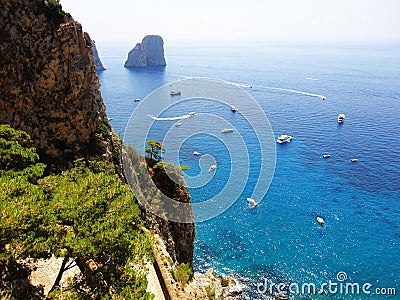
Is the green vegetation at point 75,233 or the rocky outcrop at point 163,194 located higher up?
the green vegetation at point 75,233

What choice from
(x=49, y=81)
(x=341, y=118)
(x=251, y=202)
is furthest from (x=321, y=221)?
(x=341, y=118)

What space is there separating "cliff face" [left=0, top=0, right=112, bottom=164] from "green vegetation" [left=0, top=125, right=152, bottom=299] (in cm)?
1067

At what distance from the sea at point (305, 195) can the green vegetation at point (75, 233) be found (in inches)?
935

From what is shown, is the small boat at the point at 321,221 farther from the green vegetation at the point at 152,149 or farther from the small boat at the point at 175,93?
the small boat at the point at 175,93

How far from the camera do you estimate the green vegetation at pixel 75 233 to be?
8570 mm

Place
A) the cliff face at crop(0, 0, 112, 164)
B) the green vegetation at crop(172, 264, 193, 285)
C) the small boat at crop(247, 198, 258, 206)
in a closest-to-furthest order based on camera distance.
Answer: the green vegetation at crop(172, 264, 193, 285)
the cliff face at crop(0, 0, 112, 164)
the small boat at crop(247, 198, 258, 206)

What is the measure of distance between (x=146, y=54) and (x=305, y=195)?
129740mm

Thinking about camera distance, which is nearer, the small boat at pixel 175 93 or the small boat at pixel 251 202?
the small boat at pixel 251 202

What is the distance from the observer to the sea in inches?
1294

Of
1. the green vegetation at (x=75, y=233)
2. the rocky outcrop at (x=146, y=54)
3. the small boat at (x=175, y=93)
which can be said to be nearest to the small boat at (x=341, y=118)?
the small boat at (x=175, y=93)

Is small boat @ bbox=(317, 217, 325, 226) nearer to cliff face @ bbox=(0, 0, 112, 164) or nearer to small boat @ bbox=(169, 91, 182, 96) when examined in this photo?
cliff face @ bbox=(0, 0, 112, 164)

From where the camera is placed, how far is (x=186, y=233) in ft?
95.3

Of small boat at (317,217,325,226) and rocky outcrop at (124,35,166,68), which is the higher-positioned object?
rocky outcrop at (124,35,166,68)

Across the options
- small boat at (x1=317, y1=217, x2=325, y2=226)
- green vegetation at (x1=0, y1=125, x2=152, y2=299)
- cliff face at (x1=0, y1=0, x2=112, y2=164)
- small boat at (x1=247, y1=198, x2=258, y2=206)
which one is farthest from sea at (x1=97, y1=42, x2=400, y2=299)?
green vegetation at (x1=0, y1=125, x2=152, y2=299)
